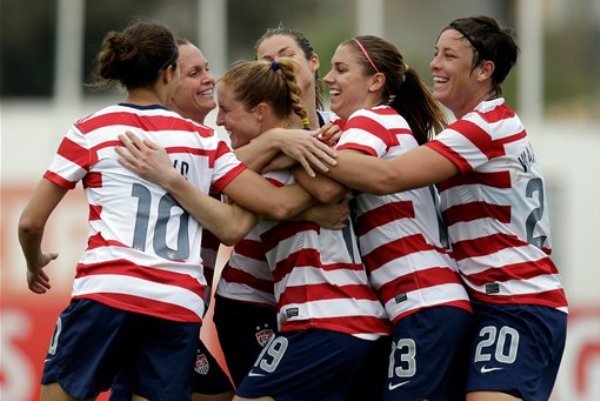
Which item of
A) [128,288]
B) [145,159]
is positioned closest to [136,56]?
[145,159]

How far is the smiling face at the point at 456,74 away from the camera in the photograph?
6754 mm

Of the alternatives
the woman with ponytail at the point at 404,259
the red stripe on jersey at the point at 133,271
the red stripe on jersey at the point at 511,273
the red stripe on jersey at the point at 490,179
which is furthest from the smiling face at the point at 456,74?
the red stripe on jersey at the point at 133,271

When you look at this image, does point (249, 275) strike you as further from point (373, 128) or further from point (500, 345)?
point (500, 345)

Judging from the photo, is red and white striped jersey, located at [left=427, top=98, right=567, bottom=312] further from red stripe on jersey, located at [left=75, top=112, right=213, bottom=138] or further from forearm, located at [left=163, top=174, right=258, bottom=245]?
red stripe on jersey, located at [left=75, top=112, right=213, bottom=138]

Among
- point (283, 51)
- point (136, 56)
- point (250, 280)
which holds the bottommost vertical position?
point (250, 280)

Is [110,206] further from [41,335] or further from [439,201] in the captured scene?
[41,335]

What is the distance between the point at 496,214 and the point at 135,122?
61.0 inches

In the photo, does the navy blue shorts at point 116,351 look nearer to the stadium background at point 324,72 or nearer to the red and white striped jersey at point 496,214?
the red and white striped jersey at point 496,214

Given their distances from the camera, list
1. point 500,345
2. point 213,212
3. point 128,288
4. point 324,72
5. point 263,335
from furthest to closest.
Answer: point 324,72 → point 263,335 → point 500,345 → point 213,212 → point 128,288

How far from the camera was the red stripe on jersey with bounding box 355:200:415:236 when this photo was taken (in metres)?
6.61

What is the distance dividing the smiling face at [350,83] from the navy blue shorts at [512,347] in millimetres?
994

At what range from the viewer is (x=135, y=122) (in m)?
6.39

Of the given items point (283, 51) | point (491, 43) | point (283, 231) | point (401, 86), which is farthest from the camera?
point (283, 51)

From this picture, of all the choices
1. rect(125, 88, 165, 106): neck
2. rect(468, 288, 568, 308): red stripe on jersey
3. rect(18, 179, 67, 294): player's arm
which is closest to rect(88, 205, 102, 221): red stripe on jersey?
rect(18, 179, 67, 294): player's arm
